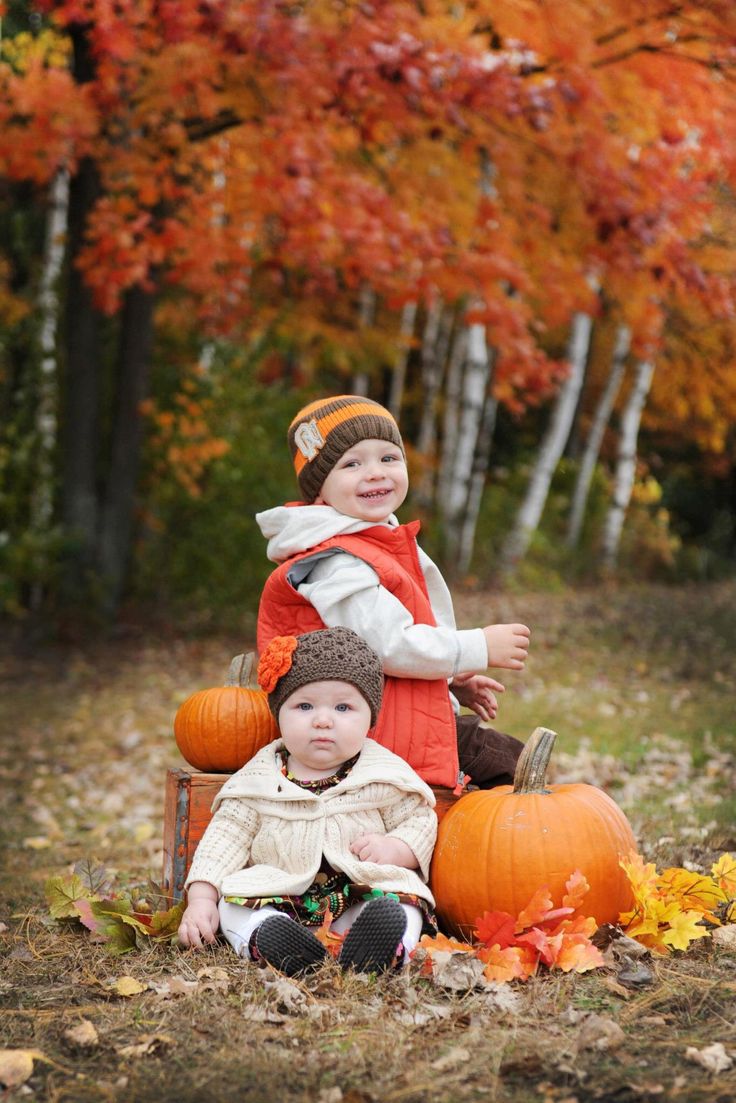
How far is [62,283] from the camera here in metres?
11.3

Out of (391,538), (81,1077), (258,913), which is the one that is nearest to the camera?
(81,1077)

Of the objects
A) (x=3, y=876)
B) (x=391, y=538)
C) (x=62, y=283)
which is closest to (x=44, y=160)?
(x=62, y=283)

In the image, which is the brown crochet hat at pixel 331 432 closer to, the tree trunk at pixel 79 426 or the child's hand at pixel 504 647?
the child's hand at pixel 504 647

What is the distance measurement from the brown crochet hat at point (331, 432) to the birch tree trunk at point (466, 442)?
421 inches

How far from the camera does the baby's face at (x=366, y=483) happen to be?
11.9 feet

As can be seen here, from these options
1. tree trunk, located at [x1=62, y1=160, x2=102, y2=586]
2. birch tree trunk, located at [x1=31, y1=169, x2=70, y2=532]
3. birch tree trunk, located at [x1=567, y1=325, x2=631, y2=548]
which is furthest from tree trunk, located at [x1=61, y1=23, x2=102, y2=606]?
birch tree trunk, located at [x1=567, y1=325, x2=631, y2=548]

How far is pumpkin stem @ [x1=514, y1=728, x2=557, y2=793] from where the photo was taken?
342 centimetres

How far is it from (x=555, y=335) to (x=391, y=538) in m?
17.6

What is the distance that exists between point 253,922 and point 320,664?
71 centimetres

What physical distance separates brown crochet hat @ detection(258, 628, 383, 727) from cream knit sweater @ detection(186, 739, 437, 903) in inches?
8.4

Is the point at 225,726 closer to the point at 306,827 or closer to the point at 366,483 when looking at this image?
the point at 306,827

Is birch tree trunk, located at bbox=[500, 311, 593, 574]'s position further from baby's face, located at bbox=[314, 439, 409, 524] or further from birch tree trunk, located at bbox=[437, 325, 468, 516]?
baby's face, located at bbox=[314, 439, 409, 524]

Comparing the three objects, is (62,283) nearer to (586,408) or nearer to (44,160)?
(44,160)

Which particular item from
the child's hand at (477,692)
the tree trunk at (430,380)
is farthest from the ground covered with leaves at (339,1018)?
the tree trunk at (430,380)
